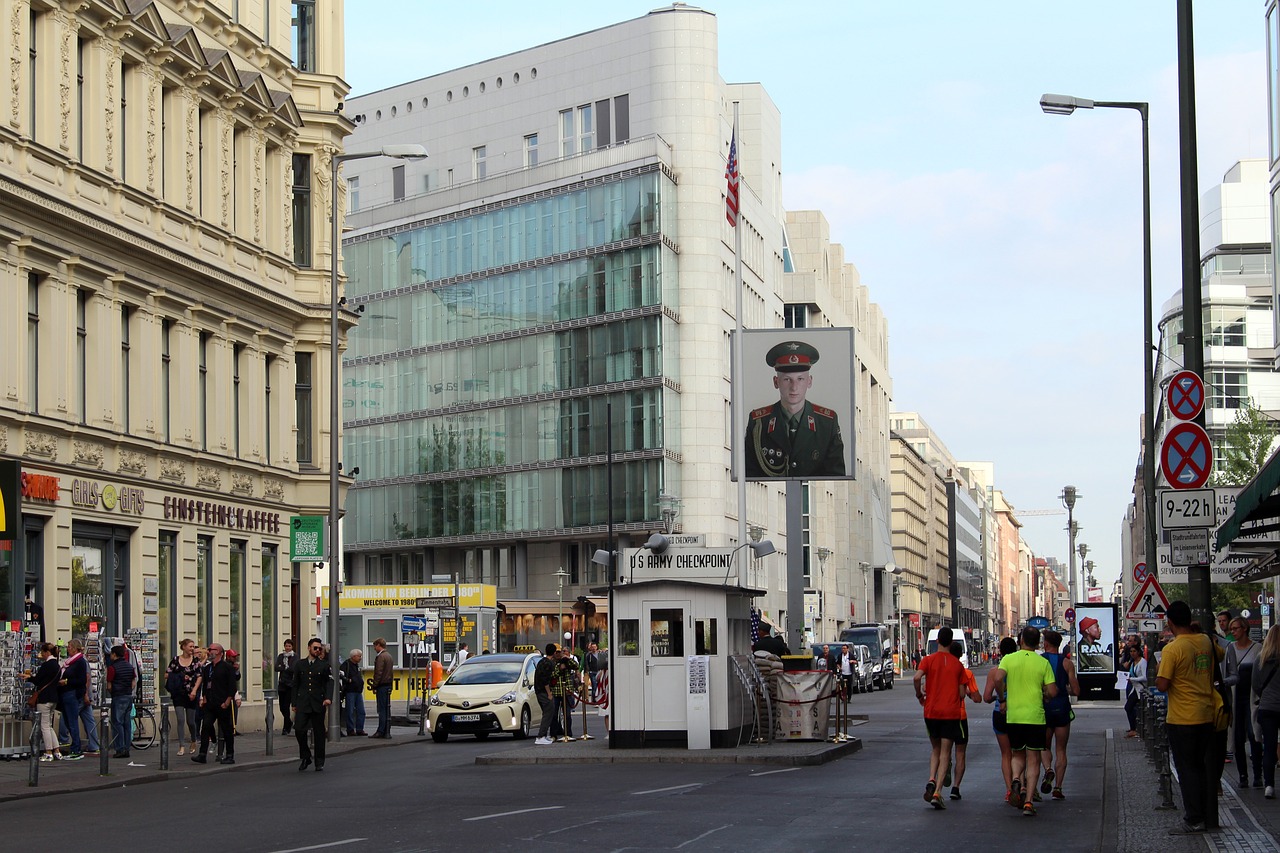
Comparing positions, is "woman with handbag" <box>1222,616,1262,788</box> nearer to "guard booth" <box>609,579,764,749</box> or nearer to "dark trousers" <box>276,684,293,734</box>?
"guard booth" <box>609,579,764,749</box>

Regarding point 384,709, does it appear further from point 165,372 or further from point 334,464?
point 165,372

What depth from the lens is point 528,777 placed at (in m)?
24.5

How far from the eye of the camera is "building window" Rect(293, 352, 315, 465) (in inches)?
1713

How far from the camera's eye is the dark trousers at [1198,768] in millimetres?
15305

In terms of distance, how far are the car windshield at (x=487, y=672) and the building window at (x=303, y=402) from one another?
27.0 ft

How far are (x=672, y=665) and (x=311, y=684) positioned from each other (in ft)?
18.9

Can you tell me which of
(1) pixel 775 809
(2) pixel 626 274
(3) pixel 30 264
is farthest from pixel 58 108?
(2) pixel 626 274

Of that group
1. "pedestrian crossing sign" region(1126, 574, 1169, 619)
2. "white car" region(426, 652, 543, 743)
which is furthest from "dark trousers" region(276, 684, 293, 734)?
"pedestrian crossing sign" region(1126, 574, 1169, 619)

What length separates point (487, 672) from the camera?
1478 inches

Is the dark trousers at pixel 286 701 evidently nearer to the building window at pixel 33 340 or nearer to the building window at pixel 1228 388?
the building window at pixel 33 340

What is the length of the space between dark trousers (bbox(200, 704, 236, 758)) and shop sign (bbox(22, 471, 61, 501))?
4709 millimetres

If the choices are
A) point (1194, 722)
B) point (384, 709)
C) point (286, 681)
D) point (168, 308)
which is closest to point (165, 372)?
point (168, 308)

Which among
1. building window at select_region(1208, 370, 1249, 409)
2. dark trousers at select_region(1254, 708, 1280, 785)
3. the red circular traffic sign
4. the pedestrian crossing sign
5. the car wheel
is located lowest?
the car wheel

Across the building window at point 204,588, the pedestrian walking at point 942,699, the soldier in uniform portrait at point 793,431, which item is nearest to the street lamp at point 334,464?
the building window at point 204,588
